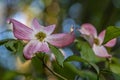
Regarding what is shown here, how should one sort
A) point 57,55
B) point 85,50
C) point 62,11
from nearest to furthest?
point 57,55
point 85,50
point 62,11

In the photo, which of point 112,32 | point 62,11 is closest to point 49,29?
point 112,32

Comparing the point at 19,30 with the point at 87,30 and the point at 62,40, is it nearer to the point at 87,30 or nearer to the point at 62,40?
the point at 62,40

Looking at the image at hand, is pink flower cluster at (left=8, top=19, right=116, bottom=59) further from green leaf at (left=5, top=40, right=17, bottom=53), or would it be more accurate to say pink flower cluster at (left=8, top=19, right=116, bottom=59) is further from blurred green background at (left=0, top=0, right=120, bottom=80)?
blurred green background at (left=0, top=0, right=120, bottom=80)

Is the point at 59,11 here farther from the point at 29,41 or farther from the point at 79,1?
the point at 29,41

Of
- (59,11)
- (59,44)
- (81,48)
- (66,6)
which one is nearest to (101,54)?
(81,48)

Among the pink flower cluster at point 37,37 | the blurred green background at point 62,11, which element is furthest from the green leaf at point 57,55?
the blurred green background at point 62,11

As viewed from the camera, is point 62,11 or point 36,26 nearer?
point 36,26

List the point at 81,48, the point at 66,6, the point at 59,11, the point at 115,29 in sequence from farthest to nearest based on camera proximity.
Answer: the point at 66,6, the point at 59,11, the point at 81,48, the point at 115,29

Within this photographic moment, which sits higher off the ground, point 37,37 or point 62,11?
point 37,37

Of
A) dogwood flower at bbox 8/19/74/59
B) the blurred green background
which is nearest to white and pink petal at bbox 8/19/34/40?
dogwood flower at bbox 8/19/74/59
